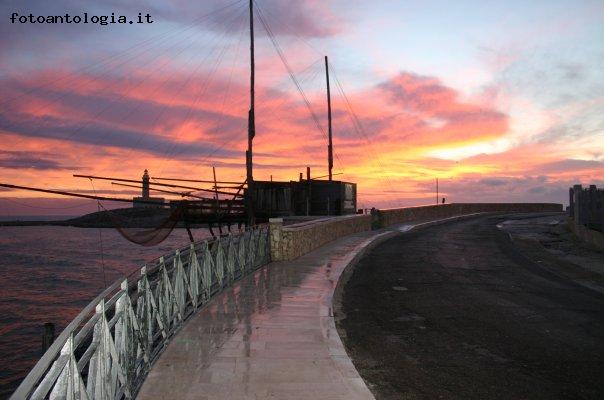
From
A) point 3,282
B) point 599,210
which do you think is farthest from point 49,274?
point 599,210

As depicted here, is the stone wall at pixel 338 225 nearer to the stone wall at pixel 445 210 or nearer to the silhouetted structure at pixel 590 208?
the stone wall at pixel 445 210

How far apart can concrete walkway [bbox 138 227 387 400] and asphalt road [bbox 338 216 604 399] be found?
550mm

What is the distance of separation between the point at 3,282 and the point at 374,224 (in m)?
43.3

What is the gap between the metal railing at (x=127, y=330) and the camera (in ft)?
12.2

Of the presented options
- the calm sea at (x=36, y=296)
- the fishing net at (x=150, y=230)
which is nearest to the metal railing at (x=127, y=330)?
the calm sea at (x=36, y=296)

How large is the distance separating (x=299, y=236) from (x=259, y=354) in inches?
467

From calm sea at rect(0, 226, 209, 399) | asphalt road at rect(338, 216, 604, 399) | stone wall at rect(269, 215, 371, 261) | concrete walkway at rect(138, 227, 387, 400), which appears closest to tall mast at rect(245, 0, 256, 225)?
stone wall at rect(269, 215, 371, 261)

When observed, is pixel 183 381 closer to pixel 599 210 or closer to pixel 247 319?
pixel 247 319

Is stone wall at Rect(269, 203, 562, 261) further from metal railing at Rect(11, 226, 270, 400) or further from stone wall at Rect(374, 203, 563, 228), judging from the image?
metal railing at Rect(11, 226, 270, 400)

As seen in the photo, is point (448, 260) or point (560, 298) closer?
point (560, 298)

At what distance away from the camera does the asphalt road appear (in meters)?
6.62

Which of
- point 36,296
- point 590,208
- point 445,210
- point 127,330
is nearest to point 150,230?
point 36,296

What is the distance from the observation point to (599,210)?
2412 cm

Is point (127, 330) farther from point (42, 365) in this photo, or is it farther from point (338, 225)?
point (338, 225)
